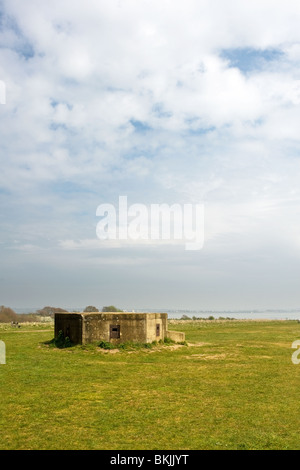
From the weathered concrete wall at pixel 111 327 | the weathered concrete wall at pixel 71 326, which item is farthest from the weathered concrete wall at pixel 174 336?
the weathered concrete wall at pixel 71 326

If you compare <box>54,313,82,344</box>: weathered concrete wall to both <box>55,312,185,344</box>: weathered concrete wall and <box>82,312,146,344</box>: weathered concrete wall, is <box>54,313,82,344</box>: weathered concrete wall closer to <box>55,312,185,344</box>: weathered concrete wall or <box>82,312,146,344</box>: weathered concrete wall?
<box>55,312,185,344</box>: weathered concrete wall

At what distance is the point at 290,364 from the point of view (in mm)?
21000

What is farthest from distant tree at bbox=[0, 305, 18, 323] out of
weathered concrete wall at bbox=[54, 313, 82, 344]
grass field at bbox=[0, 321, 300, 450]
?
grass field at bbox=[0, 321, 300, 450]

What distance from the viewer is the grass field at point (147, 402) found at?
927 cm

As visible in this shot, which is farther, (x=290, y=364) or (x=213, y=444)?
(x=290, y=364)

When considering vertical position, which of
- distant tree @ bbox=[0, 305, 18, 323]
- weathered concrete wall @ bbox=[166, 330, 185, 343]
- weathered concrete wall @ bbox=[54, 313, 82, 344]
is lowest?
distant tree @ bbox=[0, 305, 18, 323]

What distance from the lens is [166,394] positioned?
45.2 ft

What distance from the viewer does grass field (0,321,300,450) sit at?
9.27 meters

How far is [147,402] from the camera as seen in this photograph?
12.7m

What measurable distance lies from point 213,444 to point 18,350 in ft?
61.8
